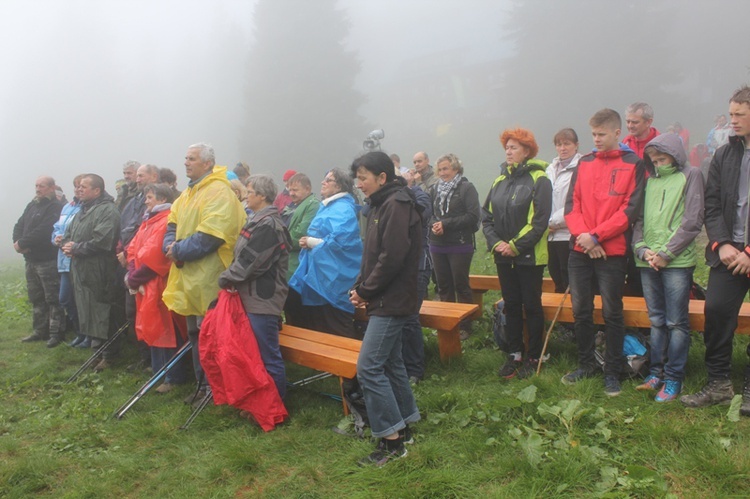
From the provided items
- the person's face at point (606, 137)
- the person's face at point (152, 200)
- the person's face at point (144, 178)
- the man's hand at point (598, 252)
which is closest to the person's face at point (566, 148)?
the person's face at point (606, 137)

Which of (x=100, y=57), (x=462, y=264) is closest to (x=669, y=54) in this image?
(x=462, y=264)

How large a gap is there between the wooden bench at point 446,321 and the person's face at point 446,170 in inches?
57.9

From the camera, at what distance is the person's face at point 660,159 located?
3.95 meters

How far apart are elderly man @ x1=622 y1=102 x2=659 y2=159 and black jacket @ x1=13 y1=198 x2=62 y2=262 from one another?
7.62m

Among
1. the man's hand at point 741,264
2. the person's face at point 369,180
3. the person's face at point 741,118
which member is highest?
the person's face at point 741,118

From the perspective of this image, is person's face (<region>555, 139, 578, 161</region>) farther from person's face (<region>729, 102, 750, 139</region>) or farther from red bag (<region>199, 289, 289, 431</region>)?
red bag (<region>199, 289, 289, 431</region>)

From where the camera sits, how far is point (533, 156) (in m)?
4.82

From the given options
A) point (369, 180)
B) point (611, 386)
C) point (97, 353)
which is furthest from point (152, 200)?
point (611, 386)

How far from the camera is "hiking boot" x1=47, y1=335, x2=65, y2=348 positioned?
749cm

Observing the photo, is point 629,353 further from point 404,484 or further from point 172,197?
point 172,197

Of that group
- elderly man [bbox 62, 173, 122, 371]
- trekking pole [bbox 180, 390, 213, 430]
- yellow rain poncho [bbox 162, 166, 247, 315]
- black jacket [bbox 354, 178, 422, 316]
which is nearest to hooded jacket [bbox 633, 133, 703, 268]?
black jacket [bbox 354, 178, 422, 316]

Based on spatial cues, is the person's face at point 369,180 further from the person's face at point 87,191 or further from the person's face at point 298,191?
the person's face at point 87,191

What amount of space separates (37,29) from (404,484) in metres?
80.2

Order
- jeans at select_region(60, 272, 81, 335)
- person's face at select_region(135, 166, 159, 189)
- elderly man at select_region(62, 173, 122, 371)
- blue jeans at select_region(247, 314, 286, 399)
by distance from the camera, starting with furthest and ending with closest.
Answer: jeans at select_region(60, 272, 81, 335)
person's face at select_region(135, 166, 159, 189)
elderly man at select_region(62, 173, 122, 371)
blue jeans at select_region(247, 314, 286, 399)
